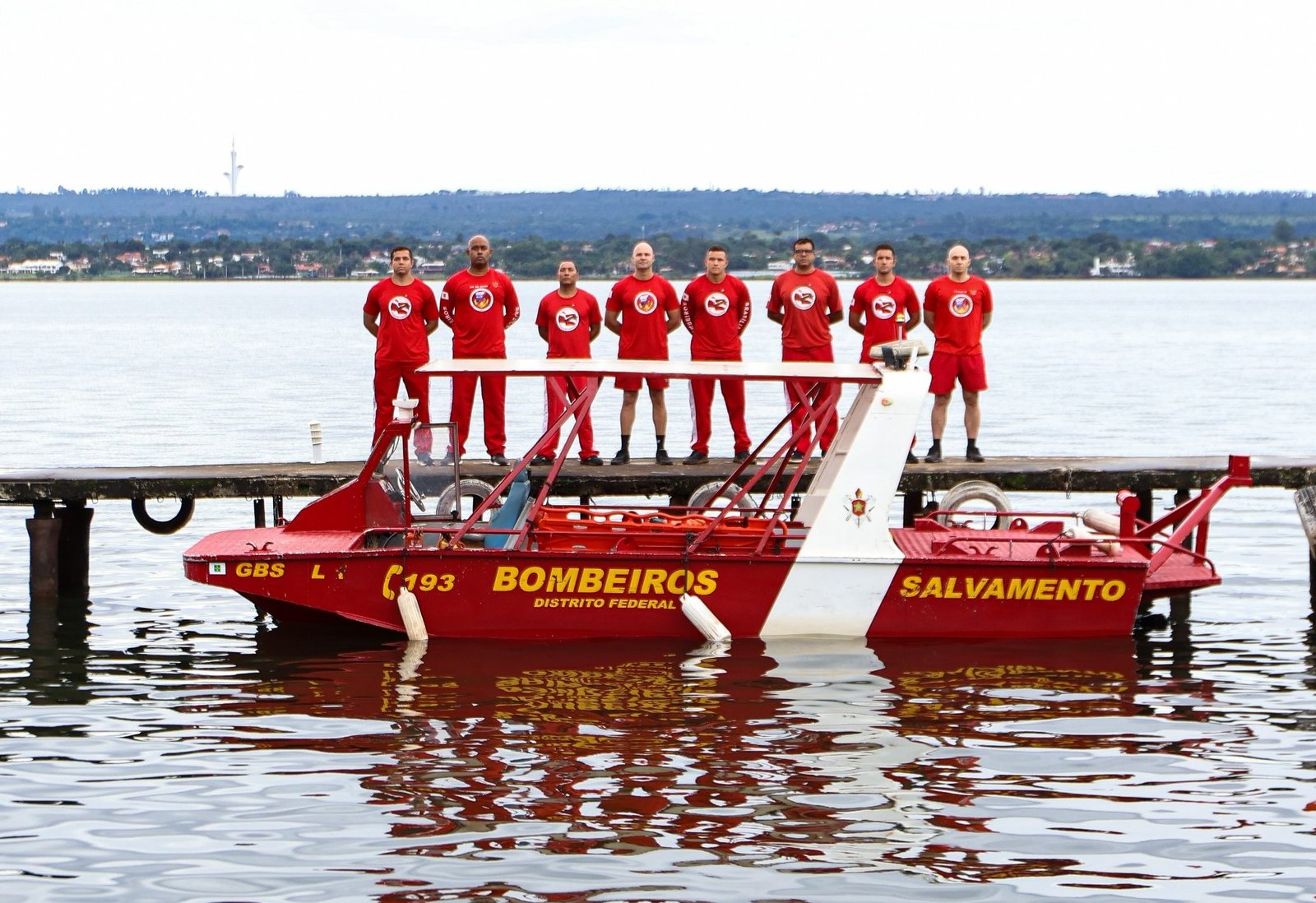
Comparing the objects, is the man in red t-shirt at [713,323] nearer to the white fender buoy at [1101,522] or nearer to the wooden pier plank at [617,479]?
the wooden pier plank at [617,479]

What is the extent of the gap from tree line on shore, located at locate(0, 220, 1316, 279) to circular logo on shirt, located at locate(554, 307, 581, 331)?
108106 mm

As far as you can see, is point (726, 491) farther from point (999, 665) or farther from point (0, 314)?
point (0, 314)

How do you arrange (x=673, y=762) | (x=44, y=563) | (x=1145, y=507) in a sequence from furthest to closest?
(x=1145, y=507), (x=44, y=563), (x=673, y=762)

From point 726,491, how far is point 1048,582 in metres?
3.42

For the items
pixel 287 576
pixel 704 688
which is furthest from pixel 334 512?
pixel 704 688

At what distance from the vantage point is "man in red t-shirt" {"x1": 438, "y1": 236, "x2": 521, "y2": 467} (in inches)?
667

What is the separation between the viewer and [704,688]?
13.6 metres

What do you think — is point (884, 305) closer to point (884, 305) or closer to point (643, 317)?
point (884, 305)

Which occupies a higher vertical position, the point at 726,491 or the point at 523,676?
the point at 726,491

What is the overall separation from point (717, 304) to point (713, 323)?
0.18 metres

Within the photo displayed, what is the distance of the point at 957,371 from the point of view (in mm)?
16906

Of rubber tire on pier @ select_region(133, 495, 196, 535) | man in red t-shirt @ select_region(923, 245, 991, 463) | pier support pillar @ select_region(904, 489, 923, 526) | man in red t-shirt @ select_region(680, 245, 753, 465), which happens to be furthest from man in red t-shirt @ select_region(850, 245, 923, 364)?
rubber tire on pier @ select_region(133, 495, 196, 535)

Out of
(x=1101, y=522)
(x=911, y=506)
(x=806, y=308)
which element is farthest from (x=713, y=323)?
(x=1101, y=522)

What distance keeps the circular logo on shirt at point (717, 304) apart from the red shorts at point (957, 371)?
1887mm
